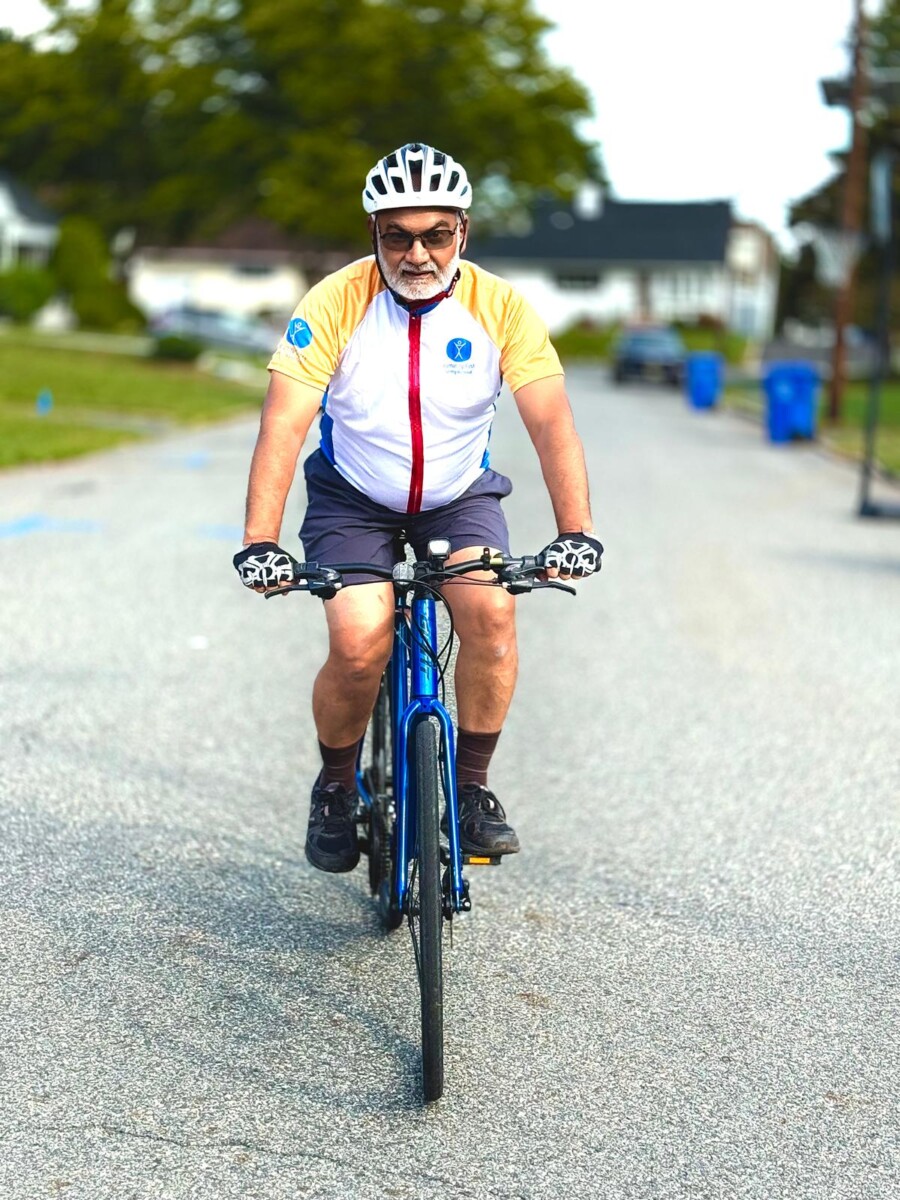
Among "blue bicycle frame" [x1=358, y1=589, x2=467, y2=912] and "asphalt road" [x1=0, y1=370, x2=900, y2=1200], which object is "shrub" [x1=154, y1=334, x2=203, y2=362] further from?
"blue bicycle frame" [x1=358, y1=589, x2=467, y2=912]

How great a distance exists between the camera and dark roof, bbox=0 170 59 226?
71.5 metres

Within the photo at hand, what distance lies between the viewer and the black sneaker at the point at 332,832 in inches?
185

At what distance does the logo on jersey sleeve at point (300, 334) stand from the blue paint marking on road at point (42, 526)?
8.63 metres

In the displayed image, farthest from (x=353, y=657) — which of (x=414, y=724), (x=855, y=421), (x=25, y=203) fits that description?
(x=25, y=203)

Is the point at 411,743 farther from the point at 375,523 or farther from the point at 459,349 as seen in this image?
the point at 459,349

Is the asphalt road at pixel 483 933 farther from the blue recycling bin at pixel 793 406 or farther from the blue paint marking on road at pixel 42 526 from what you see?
the blue recycling bin at pixel 793 406

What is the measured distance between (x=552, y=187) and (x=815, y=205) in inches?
789

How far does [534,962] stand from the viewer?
4750 mm

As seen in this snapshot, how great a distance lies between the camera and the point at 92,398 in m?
28.4

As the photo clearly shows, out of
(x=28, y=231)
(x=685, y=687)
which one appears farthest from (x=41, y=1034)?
(x=28, y=231)

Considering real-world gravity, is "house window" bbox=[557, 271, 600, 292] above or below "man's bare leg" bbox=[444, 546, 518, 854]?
below

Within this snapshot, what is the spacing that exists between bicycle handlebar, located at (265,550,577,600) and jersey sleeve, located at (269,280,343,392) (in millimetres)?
462

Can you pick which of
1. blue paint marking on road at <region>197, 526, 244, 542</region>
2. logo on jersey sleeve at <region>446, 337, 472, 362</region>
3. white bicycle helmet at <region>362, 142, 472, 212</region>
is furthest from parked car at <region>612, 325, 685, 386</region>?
white bicycle helmet at <region>362, 142, 472, 212</region>

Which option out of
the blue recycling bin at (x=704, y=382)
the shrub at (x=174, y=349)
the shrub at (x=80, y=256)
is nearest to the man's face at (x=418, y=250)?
the blue recycling bin at (x=704, y=382)
